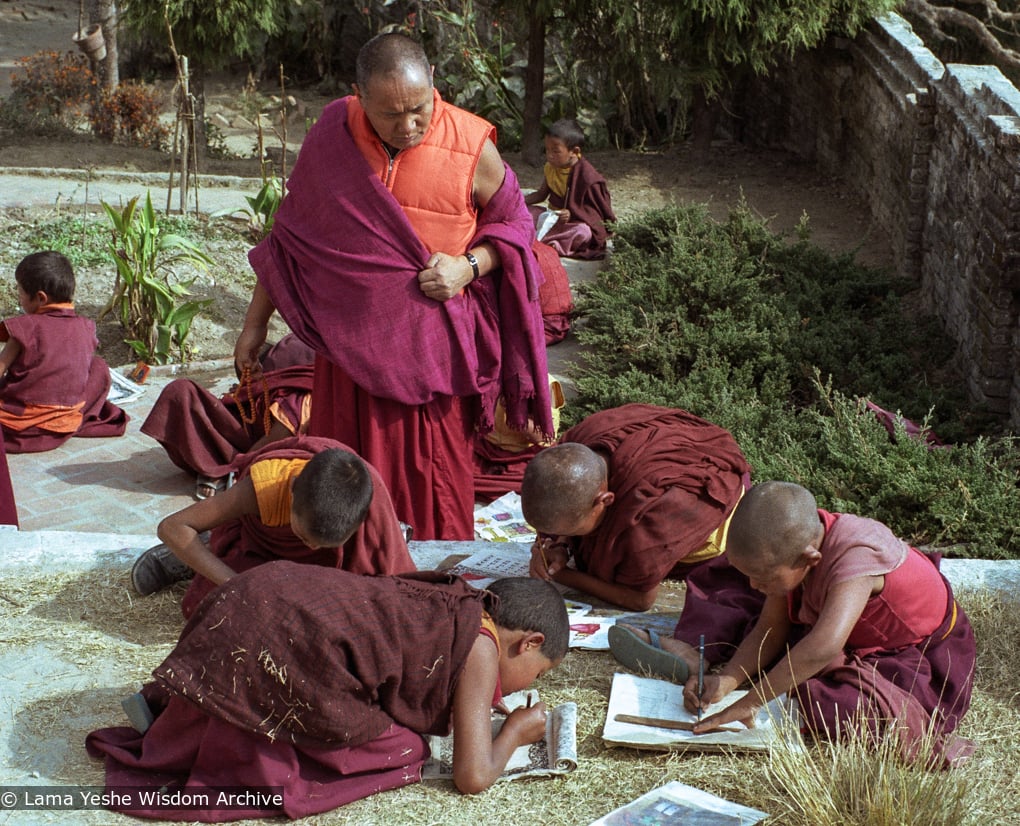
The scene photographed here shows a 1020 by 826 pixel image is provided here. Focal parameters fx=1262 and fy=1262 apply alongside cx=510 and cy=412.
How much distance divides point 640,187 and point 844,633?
8754 millimetres

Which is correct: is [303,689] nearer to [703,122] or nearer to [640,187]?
[640,187]

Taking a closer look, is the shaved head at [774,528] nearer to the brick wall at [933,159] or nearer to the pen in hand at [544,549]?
the pen in hand at [544,549]

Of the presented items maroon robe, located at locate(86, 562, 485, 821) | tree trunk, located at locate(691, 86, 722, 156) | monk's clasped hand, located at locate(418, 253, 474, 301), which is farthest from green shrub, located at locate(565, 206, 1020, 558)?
tree trunk, located at locate(691, 86, 722, 156)

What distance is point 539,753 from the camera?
3.42 metres

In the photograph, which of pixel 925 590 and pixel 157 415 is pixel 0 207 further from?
pixel 925 590

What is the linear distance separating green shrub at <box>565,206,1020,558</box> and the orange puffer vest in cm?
204

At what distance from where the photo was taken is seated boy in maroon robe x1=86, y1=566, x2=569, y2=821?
306cm

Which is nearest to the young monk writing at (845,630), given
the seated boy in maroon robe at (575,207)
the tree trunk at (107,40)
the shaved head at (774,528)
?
the shaved head at (774,528)

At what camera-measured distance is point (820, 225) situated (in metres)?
10.5

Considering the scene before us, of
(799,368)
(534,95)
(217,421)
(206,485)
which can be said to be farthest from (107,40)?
(799,368)

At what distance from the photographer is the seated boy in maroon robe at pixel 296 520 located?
345cm

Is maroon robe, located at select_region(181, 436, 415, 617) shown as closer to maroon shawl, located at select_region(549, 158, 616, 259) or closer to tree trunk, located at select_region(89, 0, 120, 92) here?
maroon shawl, located at select_region(549, 158, 616, 259)

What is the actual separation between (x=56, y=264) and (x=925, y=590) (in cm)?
474

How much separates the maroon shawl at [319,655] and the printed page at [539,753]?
17cm
